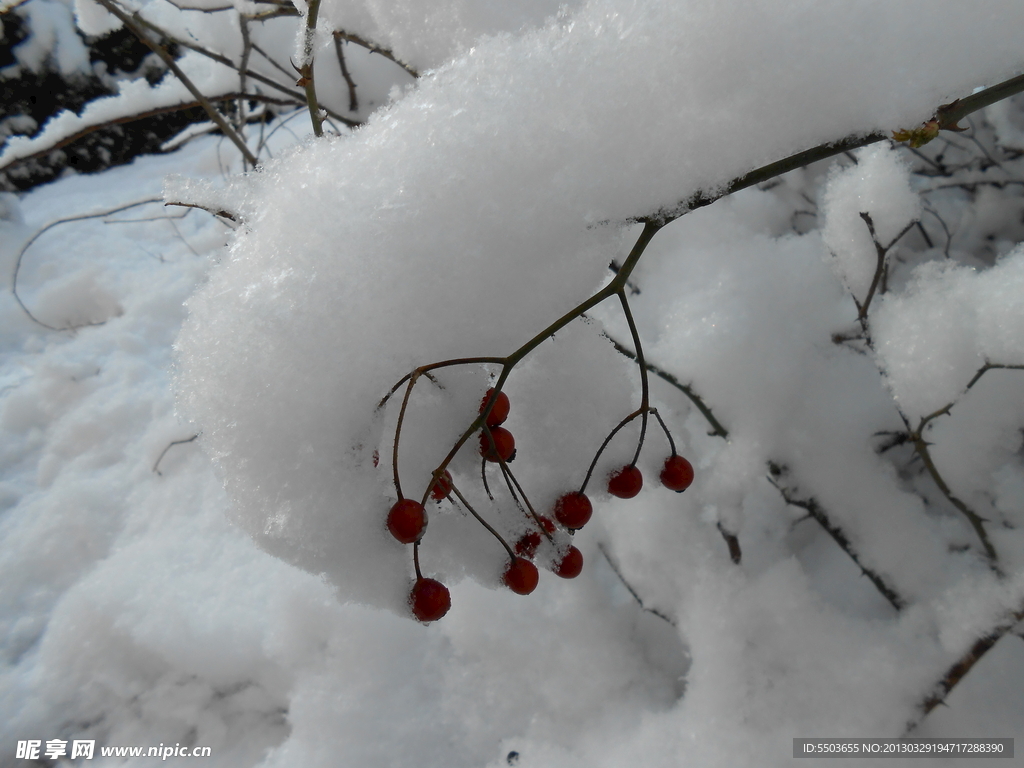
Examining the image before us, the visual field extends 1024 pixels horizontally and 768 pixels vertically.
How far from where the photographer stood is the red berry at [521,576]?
502mm

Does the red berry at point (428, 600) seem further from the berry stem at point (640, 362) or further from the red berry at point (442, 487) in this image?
the berry stem at point (640, 362)

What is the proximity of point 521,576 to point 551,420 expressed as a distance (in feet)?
0.48

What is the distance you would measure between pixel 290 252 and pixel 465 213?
0.13 metres

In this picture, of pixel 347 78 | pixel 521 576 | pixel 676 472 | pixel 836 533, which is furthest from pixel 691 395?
pixel 347 78

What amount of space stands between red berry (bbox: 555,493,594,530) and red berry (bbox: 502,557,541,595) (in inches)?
2.4

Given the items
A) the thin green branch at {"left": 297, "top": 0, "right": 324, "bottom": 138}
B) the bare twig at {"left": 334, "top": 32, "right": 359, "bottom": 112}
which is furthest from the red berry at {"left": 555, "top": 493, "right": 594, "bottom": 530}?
the bare twig at {"left": 334, "top": 32, "right": 359, "bottom": 112}

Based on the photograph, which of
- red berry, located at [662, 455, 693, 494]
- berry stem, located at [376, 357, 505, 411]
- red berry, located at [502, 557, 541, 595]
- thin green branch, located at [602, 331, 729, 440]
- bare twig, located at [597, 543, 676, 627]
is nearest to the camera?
berry stem, located at [376, 357, 505, 411]

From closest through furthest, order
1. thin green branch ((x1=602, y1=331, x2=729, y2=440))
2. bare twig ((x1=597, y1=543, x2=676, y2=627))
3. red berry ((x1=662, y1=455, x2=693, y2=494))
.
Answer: red berry ((x1=662, y1=455, x2=693, y2=494)) → thin green branch ((x1=602, y1=331, x2=729, y2=440)) → bare twig ((x1=597, y1=543, x2=676, y2=627))

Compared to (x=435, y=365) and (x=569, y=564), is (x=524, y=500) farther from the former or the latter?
(x=435, y=365)

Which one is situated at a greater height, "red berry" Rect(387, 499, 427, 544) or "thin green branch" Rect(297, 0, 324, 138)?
"thin green branch" Rect(297, 0, 324, 138)

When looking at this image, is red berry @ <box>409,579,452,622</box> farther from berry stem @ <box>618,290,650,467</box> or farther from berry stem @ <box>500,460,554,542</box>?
berry stem @ <box>618,290,650,467</box>

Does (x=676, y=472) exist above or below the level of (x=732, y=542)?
above

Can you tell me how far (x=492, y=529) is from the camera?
474mm

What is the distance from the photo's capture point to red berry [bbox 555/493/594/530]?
0.55 meters
